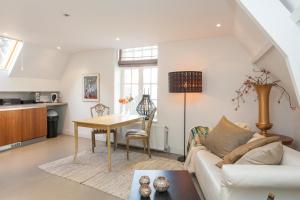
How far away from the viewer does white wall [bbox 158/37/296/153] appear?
3.62m

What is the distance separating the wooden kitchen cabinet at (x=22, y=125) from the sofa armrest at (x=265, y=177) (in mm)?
4673

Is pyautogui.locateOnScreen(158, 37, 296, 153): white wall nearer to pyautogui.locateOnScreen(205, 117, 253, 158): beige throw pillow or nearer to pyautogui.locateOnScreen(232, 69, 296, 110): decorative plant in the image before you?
pyautogui.locateOnScreen(232, 69, 296, 110): decorative plant

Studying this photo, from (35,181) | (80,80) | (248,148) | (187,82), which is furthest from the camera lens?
(80,80)

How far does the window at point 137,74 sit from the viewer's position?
188 inches

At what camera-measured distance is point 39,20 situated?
3127 mm

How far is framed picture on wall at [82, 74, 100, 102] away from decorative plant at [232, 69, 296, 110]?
11.1 feet

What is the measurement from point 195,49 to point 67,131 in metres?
4.38

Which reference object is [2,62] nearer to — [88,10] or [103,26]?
[103,26]

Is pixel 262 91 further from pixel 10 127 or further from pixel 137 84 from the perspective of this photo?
pixel 10 127

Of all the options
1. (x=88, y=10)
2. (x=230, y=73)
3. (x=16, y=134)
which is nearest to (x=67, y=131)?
(x=16, y=134)

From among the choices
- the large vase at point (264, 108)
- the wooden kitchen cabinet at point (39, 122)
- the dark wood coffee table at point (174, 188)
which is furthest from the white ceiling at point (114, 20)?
the dark wood coffee table at point (174, 188)

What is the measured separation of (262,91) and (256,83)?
358mm

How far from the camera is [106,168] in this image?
3.46 meters

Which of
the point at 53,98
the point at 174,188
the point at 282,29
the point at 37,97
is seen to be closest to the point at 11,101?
the point at 37,97
